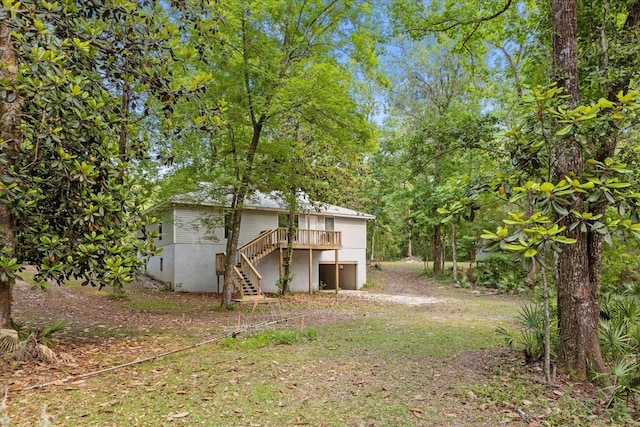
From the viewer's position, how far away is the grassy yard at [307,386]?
426 cm

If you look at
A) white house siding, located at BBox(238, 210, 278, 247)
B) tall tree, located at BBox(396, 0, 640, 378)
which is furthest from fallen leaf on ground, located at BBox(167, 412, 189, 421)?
white house siding, located at BBox(238, 210, 278, 247)

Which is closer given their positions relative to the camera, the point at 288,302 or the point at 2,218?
the point at 2,218

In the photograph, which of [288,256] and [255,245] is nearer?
[255,245]

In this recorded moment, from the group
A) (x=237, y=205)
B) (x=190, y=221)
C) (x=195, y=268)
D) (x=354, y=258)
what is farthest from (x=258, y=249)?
(x=354, y=258)

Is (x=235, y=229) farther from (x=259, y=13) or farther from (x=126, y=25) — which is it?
(x=126, y=25)

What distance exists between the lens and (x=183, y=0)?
652cm

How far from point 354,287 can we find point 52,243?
1983cm

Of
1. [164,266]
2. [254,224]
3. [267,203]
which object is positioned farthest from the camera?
[267,203]

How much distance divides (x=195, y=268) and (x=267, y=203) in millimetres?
4715

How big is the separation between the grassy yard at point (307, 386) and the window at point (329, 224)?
553 inches

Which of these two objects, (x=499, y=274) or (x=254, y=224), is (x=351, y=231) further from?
(x=499, y=274)

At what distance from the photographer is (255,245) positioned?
58.8 ft

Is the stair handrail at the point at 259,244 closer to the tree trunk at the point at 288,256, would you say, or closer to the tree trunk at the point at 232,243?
the tree trunk at the point at 288,256

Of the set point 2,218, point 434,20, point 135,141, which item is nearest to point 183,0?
point 135,141
